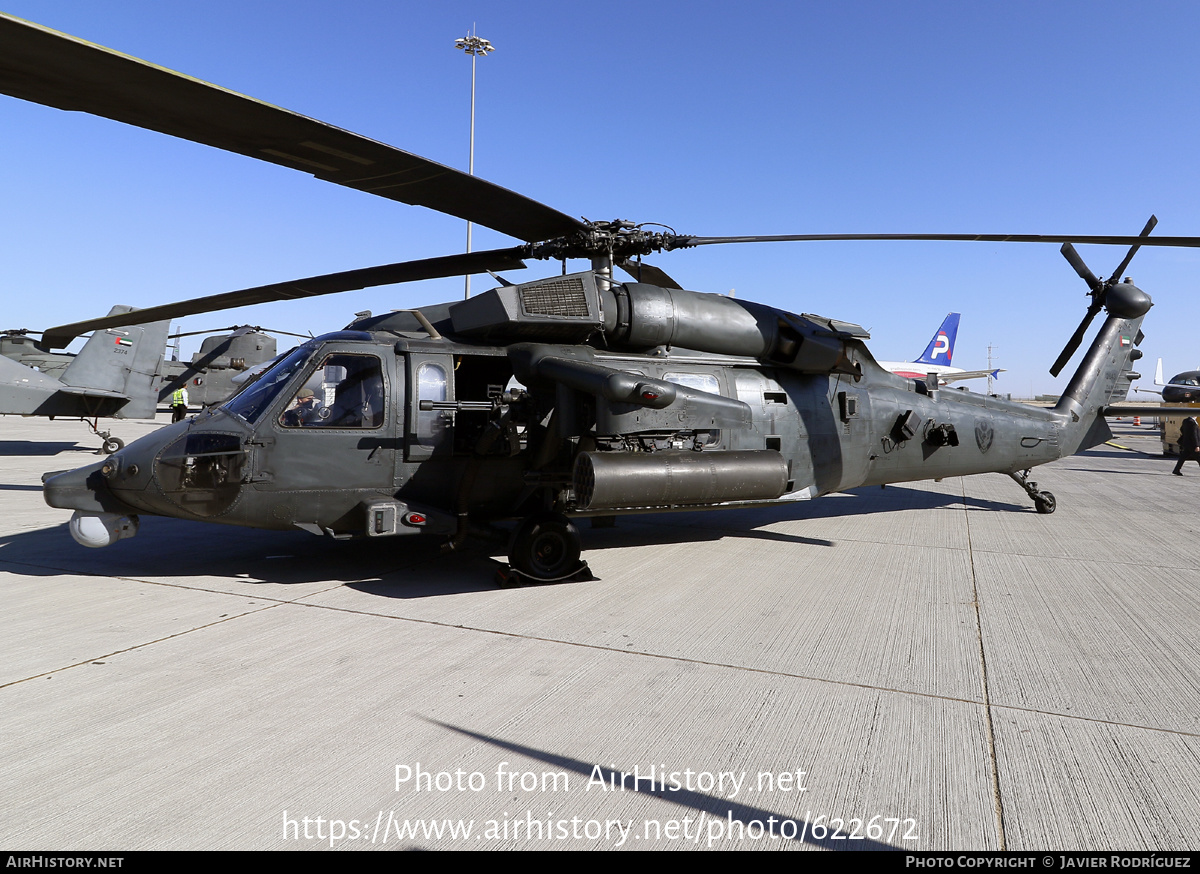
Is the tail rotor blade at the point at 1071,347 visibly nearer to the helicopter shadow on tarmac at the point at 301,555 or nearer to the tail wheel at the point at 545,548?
the helicopter shadow on tarmac at the point at 301,555

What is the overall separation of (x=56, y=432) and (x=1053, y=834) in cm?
2926

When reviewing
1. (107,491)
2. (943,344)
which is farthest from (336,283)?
(943,344)

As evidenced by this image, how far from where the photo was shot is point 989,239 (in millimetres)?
5840

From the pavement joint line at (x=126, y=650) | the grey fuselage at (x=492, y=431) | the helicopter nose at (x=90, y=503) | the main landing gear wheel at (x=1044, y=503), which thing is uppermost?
the grey fuselage at (x=492, y=431)

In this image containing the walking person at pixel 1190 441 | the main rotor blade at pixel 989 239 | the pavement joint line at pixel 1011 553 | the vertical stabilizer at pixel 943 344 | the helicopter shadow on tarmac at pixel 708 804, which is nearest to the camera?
the helicopter shadow on tarmac at pixel 708 804

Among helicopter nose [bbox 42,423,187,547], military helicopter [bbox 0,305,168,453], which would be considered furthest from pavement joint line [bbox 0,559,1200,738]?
military helicopter [bbox 0,305,168,453]

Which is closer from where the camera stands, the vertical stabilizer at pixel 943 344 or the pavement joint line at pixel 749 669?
the pavement joint line at pixel 749 669

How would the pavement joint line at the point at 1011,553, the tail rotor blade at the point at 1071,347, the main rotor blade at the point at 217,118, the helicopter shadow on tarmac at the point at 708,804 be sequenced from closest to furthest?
the helicopter shadow on tarmac at the point at 708,804
the main rotor blade at the point at 217,118
the pavement joint line at the point at 1011,553
the tail rotor blade at the point at 1071,347

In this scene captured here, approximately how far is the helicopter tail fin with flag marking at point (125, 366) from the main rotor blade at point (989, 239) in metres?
15.3

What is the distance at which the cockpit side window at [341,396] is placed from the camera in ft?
19.6

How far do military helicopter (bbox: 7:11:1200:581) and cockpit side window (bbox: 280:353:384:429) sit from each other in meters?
0.01

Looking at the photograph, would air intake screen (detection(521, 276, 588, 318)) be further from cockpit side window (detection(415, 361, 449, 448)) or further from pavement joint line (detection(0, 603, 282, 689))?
pavement joint line (detection(0, 603, 282, 689))

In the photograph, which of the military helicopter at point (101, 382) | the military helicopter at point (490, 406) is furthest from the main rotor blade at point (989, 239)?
the military helicopter at point (101, 382)

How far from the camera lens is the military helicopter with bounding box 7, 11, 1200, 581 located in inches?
221
